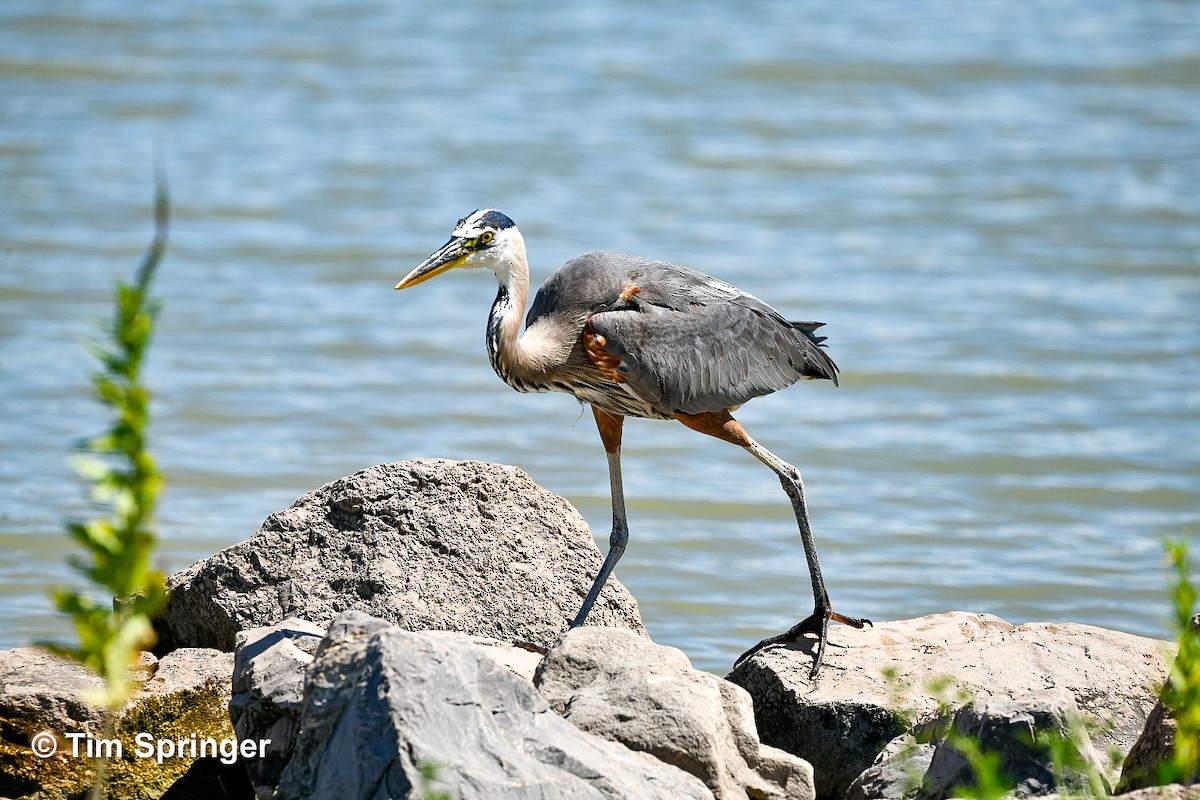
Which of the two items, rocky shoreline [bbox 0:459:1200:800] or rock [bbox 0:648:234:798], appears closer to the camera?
rocky shoreline [bbox 0:459:1200:800]

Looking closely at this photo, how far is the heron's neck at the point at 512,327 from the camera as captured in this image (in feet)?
21.4

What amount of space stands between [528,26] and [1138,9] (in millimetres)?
9411

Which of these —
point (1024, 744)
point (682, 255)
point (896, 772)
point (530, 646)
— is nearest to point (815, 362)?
point (530, 646)

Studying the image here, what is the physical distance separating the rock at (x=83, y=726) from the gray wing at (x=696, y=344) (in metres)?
2.18

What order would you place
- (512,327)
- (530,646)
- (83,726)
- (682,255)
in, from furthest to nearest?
1. (682,255)
2. (512,327)
3. (530,646)
4. (83,726)

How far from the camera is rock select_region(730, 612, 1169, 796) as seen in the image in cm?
536

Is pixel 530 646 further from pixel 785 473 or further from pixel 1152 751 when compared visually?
pixel 1152 751

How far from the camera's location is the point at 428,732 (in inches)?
152

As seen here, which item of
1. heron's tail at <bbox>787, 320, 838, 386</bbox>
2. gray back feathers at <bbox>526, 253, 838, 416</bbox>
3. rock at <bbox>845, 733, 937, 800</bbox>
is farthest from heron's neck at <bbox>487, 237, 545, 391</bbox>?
rock at <bbox>845, 733, 937, 800</bbox>

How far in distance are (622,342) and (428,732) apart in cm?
284

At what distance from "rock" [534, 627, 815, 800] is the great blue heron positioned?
1.47 meters

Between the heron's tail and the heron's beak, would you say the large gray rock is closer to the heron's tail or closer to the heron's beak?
the heron's beak

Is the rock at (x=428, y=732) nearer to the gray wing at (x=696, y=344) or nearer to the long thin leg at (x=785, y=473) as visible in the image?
the long thin leg at (x=785, y=473)

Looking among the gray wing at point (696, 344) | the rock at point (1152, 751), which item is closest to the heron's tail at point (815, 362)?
the gray wing at point (696, 344)
